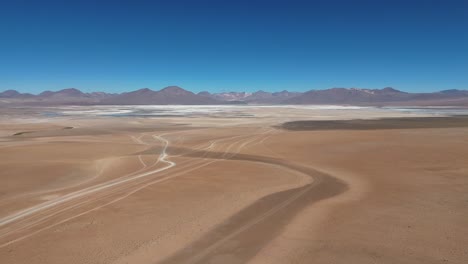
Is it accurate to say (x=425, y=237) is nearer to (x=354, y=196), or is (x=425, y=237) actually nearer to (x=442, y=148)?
(x=354, y=196)

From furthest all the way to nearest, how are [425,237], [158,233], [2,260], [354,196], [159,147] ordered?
1. [159,147]
2. [354,196]
3. [158,233]
4. [425,237]
5. [2,260]

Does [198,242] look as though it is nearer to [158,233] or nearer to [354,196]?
[158,233]

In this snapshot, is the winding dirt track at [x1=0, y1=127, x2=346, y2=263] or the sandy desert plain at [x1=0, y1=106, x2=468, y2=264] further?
the winding dirt track at [x1=0, y1=127, x2=346, y2=263]

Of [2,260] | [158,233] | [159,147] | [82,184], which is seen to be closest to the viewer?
[2,260]

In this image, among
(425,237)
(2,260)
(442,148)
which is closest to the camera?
(2,260)

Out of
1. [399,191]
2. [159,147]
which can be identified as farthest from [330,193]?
[159,147]

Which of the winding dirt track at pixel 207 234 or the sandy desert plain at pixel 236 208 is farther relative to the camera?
the winding dirt track at pixel 207 234

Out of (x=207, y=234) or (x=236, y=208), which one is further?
(x=236, y=208)

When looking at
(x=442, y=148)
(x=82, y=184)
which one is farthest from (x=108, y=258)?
(x=442, y=148)

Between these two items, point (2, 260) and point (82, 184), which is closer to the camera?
point (2, 260)

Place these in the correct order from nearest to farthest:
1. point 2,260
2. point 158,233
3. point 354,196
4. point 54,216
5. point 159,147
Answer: point 2,260 → point 158,233 → point 54,216 → point 354,196 → point 159,147
